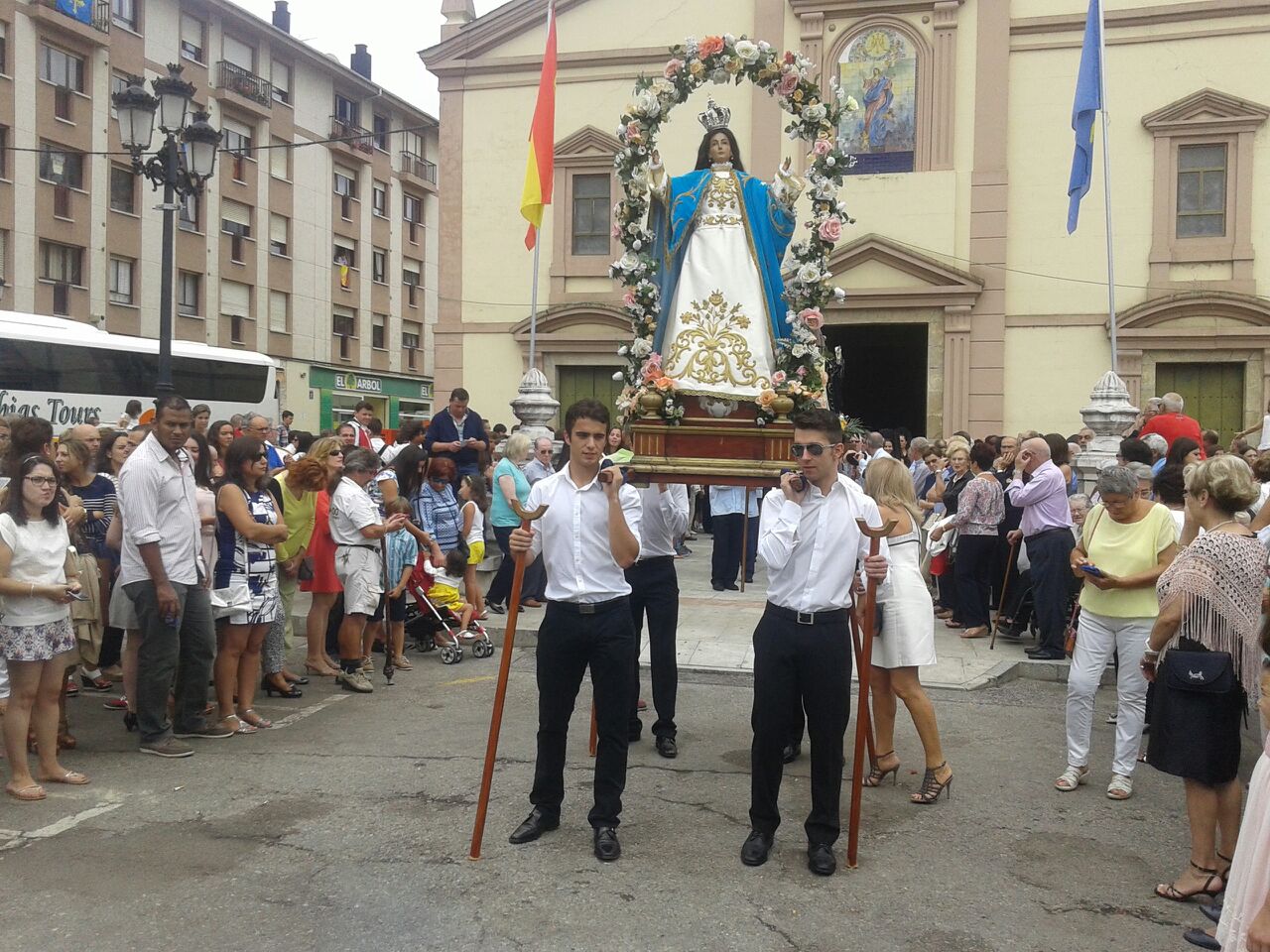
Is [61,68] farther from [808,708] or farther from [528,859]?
[808,708]

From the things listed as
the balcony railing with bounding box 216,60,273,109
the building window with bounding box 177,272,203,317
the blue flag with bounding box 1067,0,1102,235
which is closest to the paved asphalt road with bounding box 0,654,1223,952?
the blue flag with bounding box 1067,0,1102,235

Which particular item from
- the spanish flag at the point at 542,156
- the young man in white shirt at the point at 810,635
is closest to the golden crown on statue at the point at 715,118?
the young man in white shirt at the point at 810,635

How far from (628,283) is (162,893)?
419cm

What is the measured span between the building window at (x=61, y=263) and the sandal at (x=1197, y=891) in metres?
31.1

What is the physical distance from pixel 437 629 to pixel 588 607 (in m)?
4.94

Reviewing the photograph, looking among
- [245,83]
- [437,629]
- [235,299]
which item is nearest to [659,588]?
[437,629]

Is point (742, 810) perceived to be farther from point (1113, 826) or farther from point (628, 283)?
point (628, 283)

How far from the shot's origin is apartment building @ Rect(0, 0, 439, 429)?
29281 millimetres

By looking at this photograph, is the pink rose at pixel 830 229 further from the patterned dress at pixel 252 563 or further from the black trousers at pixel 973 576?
the black trousers at pixel 973 576

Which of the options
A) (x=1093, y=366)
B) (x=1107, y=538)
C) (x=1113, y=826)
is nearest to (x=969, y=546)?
(x=1107, y=538)

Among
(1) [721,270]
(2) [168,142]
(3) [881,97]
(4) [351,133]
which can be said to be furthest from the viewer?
→ (4) [351,133]

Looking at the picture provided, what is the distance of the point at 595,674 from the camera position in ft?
16.9

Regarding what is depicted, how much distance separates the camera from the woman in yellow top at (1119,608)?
5980 millimetres

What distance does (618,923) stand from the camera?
4277 mm
